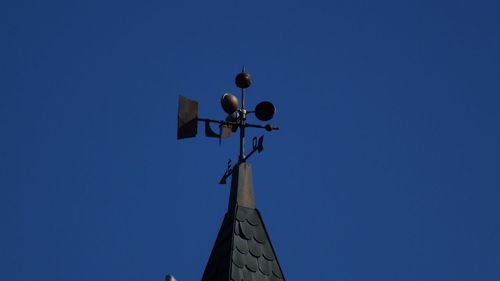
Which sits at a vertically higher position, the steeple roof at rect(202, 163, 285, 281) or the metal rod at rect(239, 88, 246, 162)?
the metal rod at rect(239, 88, 246, 162)

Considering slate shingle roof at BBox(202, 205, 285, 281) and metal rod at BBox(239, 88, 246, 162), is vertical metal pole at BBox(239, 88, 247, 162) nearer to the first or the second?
metal rod at BBox(239, 88, 246, 162)

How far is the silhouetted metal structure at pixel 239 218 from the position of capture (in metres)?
8.98

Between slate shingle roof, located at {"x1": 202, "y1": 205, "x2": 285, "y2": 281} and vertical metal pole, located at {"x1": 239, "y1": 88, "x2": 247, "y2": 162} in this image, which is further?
vertical metal pole, located at {"x1": 239, "y1": 88, "x2": 247, "y2": 162}

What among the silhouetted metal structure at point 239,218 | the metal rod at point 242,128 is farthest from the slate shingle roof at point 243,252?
the metal rod at point 242,128

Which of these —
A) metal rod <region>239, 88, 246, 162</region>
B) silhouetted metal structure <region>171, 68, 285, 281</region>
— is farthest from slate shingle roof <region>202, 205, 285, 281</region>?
metal rod <region>239, 88, 246, 162</region>

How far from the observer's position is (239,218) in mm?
9594

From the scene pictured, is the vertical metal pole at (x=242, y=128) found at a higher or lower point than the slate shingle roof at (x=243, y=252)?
higher

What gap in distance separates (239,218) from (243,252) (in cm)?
58

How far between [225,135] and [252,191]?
1085mm

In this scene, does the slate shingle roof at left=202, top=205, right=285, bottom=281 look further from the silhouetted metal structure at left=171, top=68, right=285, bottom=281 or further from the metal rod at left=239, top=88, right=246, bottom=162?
the metal rod at left=239, top=88, right=246, bottom=162

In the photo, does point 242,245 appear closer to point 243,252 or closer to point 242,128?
point 243,252

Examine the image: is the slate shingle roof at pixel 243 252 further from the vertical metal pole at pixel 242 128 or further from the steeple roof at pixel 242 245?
the vertical metal pole at pixel 242 128

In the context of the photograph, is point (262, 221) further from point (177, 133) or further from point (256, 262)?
point (177, 133)

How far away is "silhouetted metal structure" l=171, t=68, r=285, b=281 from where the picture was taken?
898 cm
